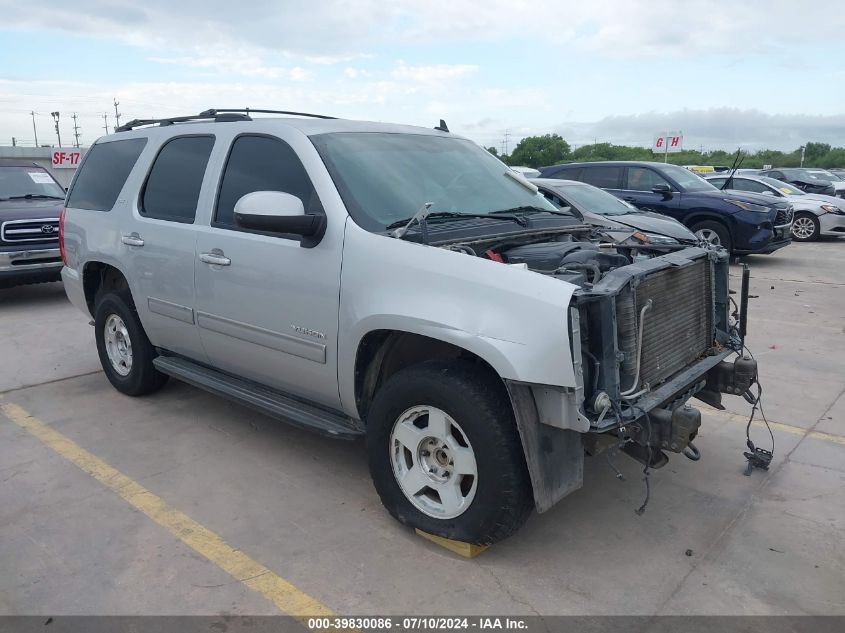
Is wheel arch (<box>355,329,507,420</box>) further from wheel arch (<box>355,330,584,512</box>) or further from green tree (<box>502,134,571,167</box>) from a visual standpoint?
green tree (<box>502,134,571,167</box>)

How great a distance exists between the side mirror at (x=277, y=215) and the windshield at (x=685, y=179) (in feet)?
33.5

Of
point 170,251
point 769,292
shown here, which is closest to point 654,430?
point 170,251

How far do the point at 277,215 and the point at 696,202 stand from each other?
10155 mm

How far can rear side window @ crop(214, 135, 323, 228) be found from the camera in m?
3.83

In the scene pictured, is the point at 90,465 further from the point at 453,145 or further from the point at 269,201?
the point at 453,145

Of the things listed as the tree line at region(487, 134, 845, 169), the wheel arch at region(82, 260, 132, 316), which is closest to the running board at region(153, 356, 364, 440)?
the wheel arch at region(82, 260, 132, 316)

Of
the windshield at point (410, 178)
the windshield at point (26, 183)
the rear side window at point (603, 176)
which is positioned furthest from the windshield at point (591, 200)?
the windshield at point (26, 183)

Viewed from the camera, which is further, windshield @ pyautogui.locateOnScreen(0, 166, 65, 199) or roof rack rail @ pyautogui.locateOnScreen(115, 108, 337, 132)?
windshield @ pyautogui.locateOnScreen(0, 166, 65, 199)

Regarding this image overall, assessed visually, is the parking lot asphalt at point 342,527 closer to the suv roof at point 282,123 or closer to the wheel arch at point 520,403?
the wheel arch at point 520,403

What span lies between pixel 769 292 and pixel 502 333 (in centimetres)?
819

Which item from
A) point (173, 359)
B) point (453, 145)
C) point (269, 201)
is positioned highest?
point (453, 145)

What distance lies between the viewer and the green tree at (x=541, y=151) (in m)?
56.4

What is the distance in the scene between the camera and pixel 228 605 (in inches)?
117

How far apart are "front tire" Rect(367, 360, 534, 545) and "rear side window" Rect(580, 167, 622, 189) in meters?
10.0
